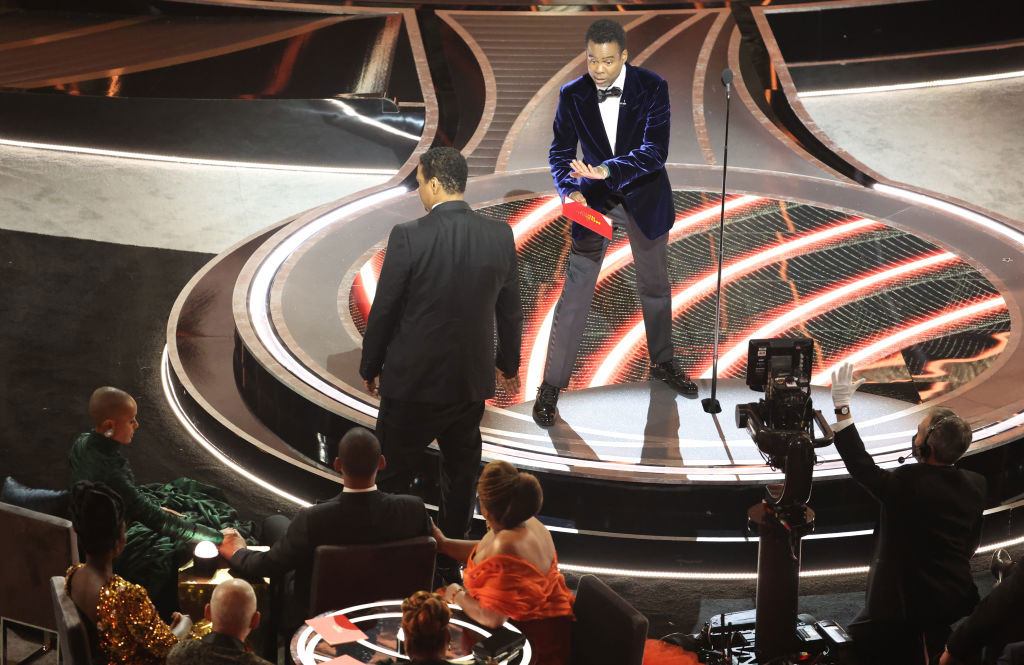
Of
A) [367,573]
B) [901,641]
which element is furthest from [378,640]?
[901,641]

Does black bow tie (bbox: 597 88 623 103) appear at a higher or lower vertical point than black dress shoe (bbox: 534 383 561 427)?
higher

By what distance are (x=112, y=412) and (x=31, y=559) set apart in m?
0.48

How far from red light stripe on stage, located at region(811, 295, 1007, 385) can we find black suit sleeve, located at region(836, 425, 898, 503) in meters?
1.77

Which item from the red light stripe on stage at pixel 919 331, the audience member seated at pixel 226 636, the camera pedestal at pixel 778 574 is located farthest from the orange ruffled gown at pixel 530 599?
the red light stripe on stage at pixel 919 331

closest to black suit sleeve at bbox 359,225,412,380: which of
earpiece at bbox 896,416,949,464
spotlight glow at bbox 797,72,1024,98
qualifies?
earpiece at bbox 896,416,949,464

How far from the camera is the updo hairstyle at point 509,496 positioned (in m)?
3.63

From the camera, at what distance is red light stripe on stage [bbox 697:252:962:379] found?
5902 mm

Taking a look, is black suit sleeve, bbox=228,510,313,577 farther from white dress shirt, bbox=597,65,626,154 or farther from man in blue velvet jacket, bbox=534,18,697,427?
white dress shirt, bbox=597,65,626,154

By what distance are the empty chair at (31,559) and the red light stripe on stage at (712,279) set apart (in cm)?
254

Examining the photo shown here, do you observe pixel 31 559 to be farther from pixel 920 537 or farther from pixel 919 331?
pixel 919 331

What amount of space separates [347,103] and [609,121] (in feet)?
12.9

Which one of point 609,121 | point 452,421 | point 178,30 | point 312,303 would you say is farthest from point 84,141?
point 452,421

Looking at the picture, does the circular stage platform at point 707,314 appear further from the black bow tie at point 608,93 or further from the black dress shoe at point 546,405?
the black bow tie at point 608,93

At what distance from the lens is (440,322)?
420 cm
